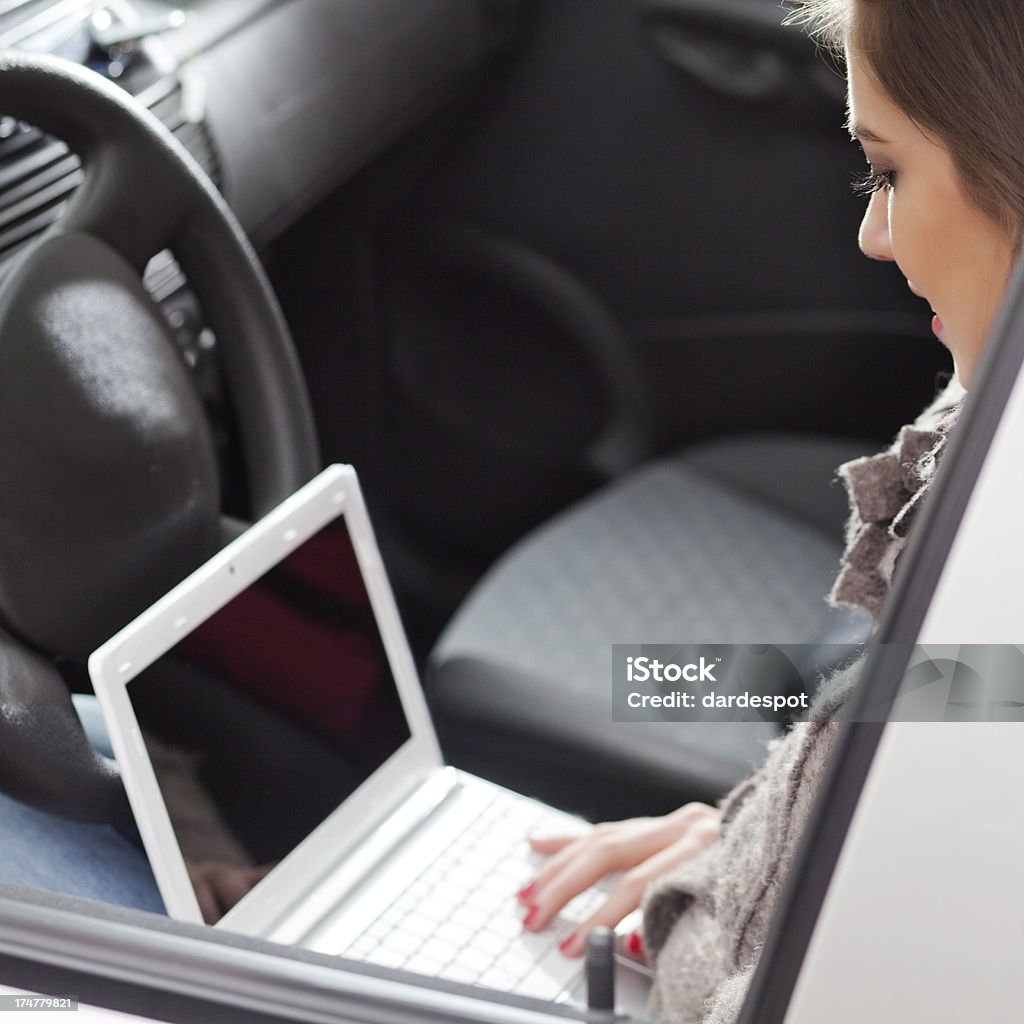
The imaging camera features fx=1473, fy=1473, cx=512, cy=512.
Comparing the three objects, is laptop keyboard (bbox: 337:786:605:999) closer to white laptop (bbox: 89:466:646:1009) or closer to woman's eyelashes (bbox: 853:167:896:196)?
white laptop (bbox: 89:466:646:1009)

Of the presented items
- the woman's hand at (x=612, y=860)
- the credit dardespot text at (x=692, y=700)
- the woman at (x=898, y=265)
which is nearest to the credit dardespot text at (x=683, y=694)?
the credit dardespot text at (x=692, y=700)

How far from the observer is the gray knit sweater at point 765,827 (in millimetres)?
751

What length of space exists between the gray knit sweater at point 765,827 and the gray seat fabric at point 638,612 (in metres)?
0.14

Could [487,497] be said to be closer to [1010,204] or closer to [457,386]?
[457,386]

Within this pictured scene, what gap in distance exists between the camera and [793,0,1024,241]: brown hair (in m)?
0.72

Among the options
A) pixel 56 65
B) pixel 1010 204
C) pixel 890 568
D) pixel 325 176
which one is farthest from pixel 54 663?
pixel 325 176

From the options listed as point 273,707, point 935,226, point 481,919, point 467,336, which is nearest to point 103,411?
point 273,707

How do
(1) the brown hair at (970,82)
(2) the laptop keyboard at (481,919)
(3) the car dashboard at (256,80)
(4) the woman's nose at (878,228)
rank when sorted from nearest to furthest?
(1) the brown hair at (970,82) < (4) the woman's nose at (878,228) < (2) the laptop keyboard at (481,919) < (3) the car dashboard at (256,80)

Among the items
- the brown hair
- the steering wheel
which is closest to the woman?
the brown hair

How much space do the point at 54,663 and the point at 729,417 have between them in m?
1.09

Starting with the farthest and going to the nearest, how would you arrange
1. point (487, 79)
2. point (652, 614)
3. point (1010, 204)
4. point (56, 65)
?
1. point (487, 79)
2. point (652, 614)
3. point (56, 65)
4. point (1010, 204)

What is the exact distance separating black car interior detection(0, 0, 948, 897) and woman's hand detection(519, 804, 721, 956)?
12 centimetres

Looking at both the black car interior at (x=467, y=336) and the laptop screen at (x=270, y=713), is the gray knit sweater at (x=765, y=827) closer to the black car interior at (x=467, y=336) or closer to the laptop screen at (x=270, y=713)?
the black car interior at (x=467, y=336)

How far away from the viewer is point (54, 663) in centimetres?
94
